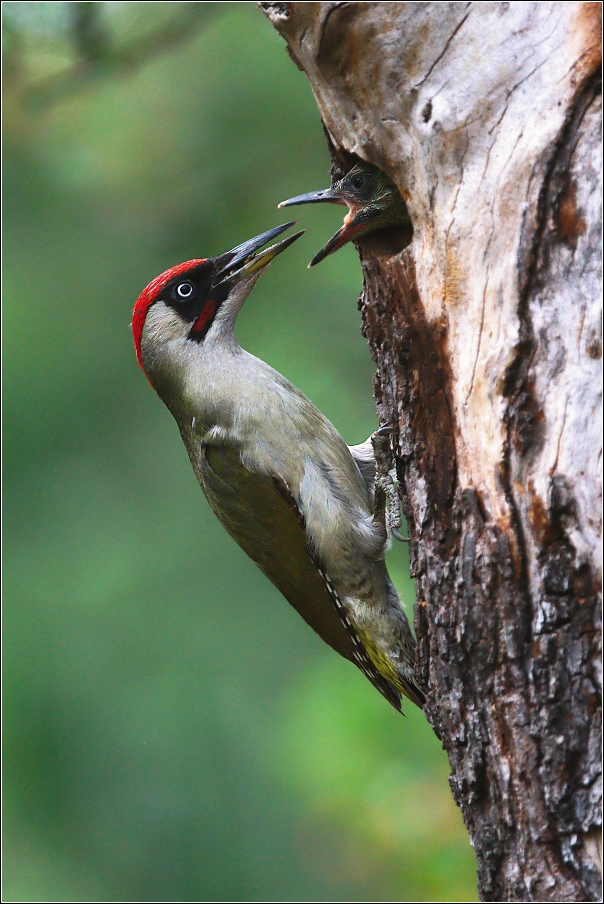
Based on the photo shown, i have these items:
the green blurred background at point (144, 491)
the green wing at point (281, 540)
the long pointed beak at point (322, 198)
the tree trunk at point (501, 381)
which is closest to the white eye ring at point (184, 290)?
the green wing at point (281, 540)

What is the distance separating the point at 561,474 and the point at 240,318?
4514 millimetres

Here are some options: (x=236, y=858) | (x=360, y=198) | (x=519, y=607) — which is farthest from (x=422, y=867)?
(x=360, y=198)

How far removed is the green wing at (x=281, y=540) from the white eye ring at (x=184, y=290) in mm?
598

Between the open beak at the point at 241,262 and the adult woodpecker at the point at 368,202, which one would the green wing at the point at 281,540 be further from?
the adult woodpecker at the point at 368,202

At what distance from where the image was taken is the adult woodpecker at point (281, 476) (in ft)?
11.7

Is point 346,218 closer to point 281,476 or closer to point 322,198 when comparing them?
point 322,198

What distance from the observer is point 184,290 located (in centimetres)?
382

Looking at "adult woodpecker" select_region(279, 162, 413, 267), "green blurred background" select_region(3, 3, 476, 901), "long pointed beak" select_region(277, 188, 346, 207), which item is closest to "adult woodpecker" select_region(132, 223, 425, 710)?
"long pointed beak" select_region(277, 188, 346, 207)

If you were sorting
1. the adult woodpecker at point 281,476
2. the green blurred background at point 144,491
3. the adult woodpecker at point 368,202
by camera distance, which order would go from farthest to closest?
the green blurred background at point 144,491
the adult woodpecker at point 281,476
the adult woodpecker at point 368,202

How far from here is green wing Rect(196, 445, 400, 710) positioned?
3.59 m

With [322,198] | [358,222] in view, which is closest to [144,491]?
[322,198]

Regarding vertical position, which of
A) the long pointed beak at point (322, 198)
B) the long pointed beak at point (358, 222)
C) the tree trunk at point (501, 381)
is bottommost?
the tree trunk at point (501, 381)

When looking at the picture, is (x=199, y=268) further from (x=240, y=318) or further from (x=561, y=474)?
(x=240, y=318)

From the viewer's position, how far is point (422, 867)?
4.54m
